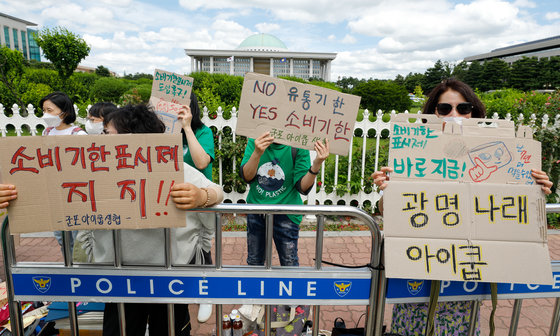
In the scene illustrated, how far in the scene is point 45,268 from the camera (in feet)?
5.10

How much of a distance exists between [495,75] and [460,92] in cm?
6681

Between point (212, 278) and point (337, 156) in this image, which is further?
point (337, 156)

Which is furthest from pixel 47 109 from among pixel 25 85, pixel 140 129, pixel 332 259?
pixel 25 85

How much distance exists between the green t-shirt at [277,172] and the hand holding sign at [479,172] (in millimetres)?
1077

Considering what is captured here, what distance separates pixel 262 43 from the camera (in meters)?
68.5

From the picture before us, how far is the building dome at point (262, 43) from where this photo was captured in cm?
6806

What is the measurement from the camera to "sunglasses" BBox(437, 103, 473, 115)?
1833 mm

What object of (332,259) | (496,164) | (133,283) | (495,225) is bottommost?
(332,259)

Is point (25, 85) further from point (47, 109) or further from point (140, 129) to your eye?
point (140, 129)

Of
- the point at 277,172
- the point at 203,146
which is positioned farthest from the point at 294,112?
the point at 203,146

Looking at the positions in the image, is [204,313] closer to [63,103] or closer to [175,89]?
[175,89]

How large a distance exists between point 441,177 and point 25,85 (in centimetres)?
1804

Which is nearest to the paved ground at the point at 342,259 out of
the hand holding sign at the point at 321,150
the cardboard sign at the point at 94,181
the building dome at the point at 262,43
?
the hand holding sign at the point at 321,150

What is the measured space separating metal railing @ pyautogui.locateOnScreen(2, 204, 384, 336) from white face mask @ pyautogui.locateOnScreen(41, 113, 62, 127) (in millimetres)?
2042
